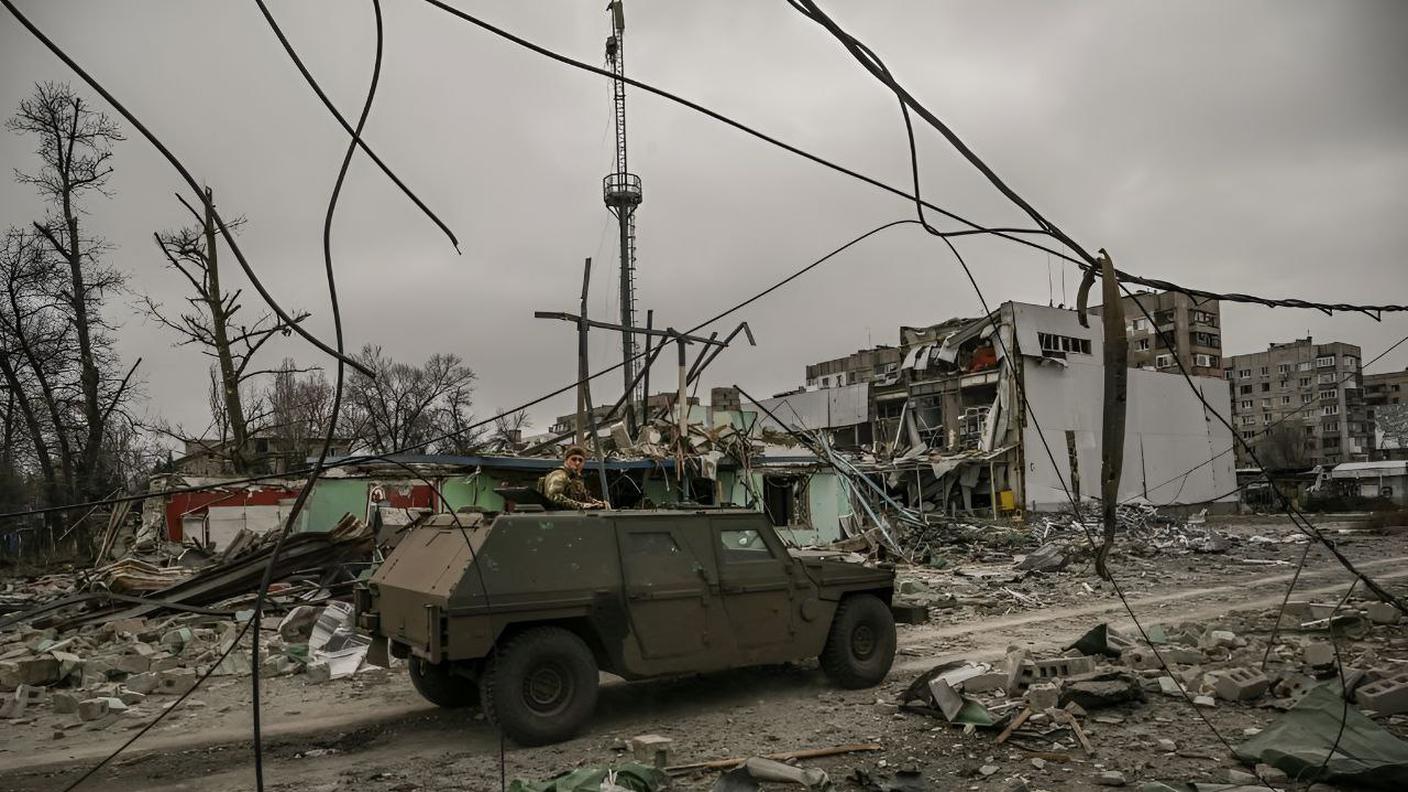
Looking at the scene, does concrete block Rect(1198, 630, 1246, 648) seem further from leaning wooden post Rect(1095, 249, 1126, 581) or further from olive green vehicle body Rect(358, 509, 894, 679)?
leaning wooden post Rect(1095, 249, 1126, 581)

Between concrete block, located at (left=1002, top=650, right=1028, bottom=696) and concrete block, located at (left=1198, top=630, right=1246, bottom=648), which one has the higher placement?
concrete block, located at (left=1002, top=650, right=1028, bottom=696)

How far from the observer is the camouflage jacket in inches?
308

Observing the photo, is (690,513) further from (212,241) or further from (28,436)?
(28,436)

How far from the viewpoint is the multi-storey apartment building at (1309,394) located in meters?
82.6

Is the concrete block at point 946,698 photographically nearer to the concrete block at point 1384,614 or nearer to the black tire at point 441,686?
the black tire at point 441,686

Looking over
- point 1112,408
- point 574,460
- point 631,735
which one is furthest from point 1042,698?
point 574,460

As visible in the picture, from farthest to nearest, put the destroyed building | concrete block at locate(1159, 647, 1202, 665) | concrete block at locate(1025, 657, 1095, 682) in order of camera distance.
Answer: the destroyed building, concrete block at locate(1159, 647, 1202, 665), concrete block at locate(1025, 657, 1095, 682)

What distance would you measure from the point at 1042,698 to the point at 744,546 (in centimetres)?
250

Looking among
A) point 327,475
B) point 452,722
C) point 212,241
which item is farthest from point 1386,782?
point 212,241

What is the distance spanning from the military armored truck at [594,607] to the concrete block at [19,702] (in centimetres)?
336

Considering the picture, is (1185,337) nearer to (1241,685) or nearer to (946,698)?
(1241,685)

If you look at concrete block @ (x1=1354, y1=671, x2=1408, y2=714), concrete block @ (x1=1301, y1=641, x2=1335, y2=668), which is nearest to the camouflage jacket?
concrete block @ (x1=1354, y1=671, x2=1408, y2=714)

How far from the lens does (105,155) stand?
801 inches

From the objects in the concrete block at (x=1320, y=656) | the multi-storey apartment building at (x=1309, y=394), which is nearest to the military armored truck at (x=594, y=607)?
the concrete block at (x=1320, y=656)
